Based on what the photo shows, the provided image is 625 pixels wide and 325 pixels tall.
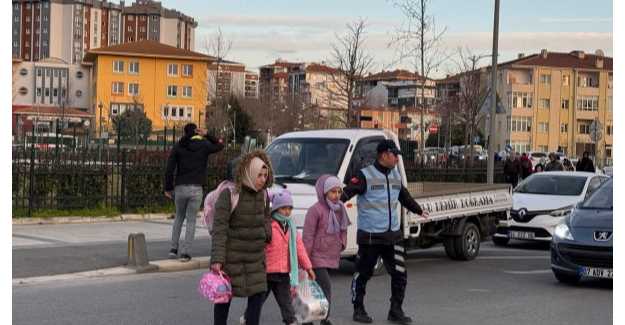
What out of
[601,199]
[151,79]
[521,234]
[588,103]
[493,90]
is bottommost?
[521,234]

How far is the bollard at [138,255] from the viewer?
43.8 feet

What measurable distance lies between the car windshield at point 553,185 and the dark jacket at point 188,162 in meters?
8.23

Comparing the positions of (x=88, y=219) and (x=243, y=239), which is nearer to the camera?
(x=243, y=239)

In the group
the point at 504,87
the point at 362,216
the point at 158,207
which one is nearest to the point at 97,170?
the point at 158,207

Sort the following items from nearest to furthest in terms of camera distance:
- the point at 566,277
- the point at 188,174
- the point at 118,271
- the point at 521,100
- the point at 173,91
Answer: the point at 566,277, the point at 118,271, the point at 188,174, the point at 173,91, the point at 521,100

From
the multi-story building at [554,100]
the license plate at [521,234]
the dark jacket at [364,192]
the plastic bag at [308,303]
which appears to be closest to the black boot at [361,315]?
the dark jacket at [364,192]

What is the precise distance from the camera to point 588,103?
4503 inches

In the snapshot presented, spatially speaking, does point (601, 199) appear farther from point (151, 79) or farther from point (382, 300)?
point (151, 79)

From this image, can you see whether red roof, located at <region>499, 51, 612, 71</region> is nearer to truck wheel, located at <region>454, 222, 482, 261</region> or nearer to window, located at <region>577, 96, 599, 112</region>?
window, located at <region>577, 96, 599, 112</region>

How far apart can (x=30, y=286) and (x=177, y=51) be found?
9410 centimetres

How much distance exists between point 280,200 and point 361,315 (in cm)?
222

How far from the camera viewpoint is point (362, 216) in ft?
32.4

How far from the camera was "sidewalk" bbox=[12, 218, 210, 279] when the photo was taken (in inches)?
524

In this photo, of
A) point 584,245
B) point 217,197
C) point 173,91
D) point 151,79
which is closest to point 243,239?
point 217,197
